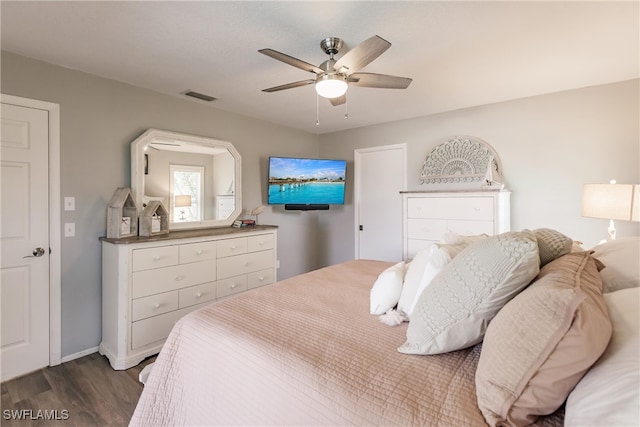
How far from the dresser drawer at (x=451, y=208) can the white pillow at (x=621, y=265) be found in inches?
54.5

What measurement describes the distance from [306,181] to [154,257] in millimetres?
2229

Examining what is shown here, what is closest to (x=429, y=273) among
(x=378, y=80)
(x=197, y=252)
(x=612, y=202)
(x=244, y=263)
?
(x=378, y=80)

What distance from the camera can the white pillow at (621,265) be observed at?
3.92 feet

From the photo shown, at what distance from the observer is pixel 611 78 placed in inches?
102

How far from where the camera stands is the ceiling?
5.47 ft

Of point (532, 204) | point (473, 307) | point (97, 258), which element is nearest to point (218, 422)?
point (473, 307)

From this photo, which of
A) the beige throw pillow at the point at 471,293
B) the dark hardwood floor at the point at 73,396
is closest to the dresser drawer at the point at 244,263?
the dark hardwood floor at the point at 73,396

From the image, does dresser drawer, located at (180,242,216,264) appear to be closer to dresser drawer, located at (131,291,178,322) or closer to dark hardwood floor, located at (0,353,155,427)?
dresser drawer, located at (131,291,178,322)

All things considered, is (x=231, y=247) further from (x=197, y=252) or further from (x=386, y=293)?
(x=386, y=293)

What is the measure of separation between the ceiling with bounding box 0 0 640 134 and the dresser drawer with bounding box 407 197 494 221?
3.58 ft

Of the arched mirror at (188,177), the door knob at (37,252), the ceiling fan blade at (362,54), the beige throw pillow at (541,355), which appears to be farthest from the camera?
the arched mirror at (188,177)

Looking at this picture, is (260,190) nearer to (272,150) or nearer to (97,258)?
(272,150)

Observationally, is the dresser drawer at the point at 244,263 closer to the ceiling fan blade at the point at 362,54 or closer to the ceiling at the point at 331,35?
the ceiling at the point at 331,35

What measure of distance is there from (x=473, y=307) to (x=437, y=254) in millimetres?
331
